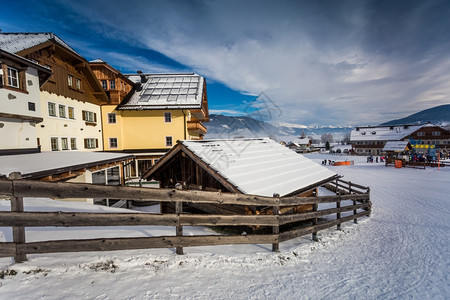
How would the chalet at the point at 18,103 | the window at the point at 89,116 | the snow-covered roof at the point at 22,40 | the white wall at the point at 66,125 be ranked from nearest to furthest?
the chalet at the point at 18,103, the snow-covered roof at the point at 22,40, the white wall at the point at 66,125, the window at the point at 89,116

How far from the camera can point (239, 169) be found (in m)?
7.60

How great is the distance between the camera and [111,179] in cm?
2084

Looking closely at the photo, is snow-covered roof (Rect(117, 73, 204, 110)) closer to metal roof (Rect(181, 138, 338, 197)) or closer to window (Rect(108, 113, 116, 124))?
window (Rect(108, 113, 116, 124))

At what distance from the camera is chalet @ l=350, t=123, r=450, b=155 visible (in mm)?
53469

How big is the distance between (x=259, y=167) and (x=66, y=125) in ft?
61.7

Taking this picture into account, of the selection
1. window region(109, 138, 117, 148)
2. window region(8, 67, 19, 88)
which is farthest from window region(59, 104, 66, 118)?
window region(109, 138, 117, 148)

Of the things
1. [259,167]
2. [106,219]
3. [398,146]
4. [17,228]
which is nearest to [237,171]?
[259,167]

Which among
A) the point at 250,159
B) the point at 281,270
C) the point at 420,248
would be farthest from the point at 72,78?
the point at 420,248

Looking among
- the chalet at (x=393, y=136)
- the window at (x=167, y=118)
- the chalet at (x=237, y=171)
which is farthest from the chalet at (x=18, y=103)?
the chalet at (x=393, y=136)

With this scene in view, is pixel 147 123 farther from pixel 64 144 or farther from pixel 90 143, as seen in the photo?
pixel 64 144

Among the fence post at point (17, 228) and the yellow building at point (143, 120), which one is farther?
the yellow building at point (143, 120)

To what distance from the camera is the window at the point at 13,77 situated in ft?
36.0

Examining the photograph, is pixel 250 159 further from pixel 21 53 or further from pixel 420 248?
pixel 21 53

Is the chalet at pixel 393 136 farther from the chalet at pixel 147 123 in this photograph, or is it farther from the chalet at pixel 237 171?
the chalet at pixel 237 171
